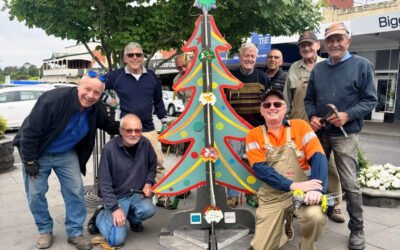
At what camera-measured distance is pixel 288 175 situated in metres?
3.20

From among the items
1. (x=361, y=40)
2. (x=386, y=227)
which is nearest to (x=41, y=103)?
(x=386, y=227)

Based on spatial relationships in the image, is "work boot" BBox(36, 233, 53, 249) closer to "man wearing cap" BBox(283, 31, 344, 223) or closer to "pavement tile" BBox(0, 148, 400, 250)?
"pavement tile" BBox(0, 148, 400, 250)

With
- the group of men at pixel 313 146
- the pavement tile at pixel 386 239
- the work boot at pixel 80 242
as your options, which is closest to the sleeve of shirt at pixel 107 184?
the work boot at pixel 80 242

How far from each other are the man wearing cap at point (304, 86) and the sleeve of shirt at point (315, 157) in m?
1.11

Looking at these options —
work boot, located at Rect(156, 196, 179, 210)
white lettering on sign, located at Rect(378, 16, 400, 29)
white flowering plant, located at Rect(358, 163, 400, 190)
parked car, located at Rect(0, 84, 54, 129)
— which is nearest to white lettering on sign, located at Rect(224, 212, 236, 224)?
work boot, located at Rect(156, 196, 179, 210)

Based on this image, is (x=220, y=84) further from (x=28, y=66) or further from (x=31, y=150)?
(x=28, y=66)

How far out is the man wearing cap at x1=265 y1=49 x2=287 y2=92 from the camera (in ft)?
14.5

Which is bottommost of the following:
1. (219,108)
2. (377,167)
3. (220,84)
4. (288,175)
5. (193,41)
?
(377,167)

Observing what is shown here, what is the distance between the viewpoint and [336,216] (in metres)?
4.17

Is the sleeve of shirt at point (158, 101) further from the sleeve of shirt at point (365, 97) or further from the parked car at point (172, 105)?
the parked car at point (172, 105)

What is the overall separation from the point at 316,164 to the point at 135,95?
7.05 ft

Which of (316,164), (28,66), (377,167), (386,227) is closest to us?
(316,164)

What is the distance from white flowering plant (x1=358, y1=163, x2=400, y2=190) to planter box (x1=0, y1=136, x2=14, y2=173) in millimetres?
5949

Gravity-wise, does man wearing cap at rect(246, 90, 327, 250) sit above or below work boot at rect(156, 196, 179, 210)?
above
